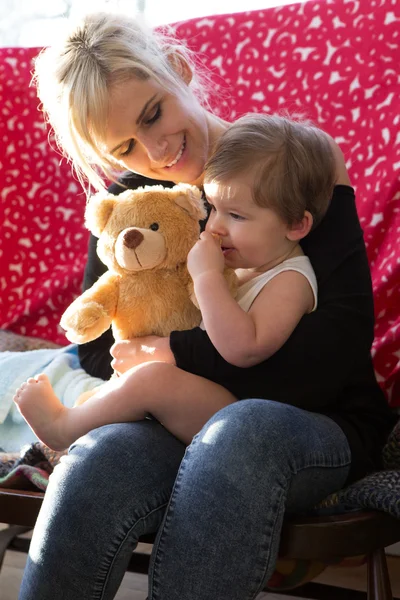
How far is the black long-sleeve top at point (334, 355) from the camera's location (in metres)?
1.09

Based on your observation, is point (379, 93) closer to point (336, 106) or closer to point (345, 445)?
point (336, 106)

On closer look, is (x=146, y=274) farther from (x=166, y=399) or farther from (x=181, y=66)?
(x=181, y=66)

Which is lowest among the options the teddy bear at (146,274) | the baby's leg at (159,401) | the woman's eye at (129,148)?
the baby's leg at (159,401)

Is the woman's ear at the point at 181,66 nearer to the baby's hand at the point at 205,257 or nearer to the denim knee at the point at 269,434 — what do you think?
the baby's hand at the point at 205,257

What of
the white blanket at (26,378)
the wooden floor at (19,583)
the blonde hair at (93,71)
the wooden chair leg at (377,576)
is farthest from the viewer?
the wooden floor at (19,583)

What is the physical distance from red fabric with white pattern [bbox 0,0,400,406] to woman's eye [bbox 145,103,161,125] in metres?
0.43

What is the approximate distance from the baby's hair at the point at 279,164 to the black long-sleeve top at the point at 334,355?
0.05m

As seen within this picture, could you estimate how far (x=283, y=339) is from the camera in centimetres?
109

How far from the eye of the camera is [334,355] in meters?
1.10

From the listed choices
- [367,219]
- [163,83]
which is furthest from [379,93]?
[163,83]

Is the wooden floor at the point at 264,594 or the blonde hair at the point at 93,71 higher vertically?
the blonde hair at the point at 93,71

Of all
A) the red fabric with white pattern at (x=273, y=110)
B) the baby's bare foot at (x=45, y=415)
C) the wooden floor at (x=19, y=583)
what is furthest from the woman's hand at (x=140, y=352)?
the wooden floor at (x=19, y=583)

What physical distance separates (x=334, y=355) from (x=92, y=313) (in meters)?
0.37

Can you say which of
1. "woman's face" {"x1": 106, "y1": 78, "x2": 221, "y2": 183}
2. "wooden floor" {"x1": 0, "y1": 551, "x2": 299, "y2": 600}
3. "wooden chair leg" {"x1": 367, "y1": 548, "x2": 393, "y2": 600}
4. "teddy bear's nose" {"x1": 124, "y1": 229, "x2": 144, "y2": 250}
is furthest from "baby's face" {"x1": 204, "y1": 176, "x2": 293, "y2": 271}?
"wooden floor" {"x1": 0, "y1": 551, "x2": 299, "y2": 600}
